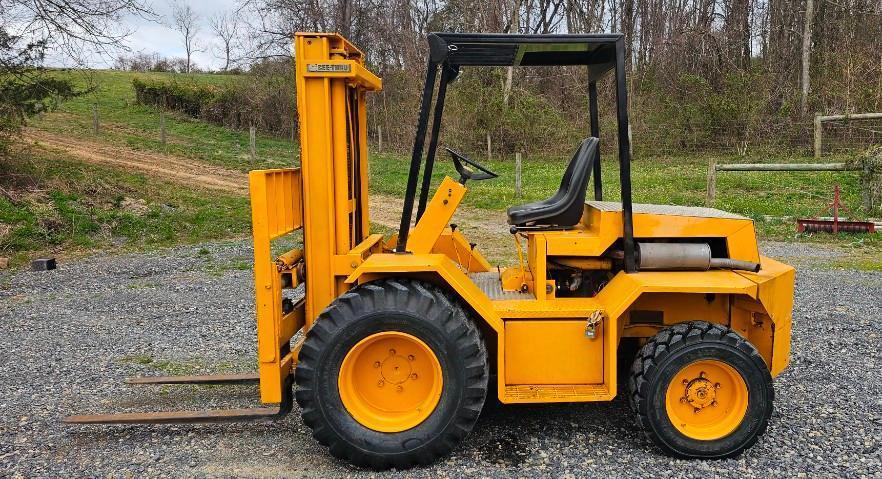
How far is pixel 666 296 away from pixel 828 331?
3407mm

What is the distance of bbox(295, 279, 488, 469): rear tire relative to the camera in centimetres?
394

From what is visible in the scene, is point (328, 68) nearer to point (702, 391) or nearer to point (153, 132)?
point (702, 391)

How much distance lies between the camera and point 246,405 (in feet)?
16.5

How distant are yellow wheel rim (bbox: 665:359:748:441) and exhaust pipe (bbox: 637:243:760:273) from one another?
2.05ft

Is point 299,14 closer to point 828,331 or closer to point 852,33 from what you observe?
point 852,33

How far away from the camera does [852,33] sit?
77.5 ft

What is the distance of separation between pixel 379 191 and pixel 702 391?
571 inches

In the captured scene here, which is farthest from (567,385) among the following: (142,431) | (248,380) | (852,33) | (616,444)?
(852,33)

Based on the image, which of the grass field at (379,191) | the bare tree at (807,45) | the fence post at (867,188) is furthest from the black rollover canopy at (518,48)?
the bare tree at (807,45)

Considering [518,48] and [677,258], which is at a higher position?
[518,48]

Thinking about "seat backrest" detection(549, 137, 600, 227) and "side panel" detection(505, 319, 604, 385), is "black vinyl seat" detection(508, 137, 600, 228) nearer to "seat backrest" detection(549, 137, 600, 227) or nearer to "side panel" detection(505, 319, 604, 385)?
"seat backrest" detection(549, 137, 600, 227)

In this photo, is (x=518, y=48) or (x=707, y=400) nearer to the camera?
(x=707, y=400)

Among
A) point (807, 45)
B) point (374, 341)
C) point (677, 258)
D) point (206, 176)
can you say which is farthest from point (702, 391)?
point (807, 45)

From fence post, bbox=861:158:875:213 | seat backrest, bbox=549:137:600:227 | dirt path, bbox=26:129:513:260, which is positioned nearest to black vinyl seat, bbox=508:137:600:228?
seat backrest, bbox=549:137:600:227
